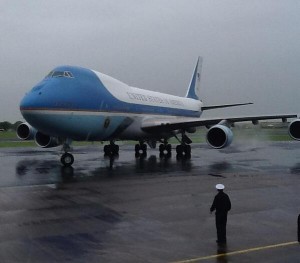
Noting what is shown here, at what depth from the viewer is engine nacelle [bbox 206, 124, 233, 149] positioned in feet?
70.9

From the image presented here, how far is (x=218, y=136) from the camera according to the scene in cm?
2212

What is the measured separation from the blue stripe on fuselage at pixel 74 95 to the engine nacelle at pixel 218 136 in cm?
486

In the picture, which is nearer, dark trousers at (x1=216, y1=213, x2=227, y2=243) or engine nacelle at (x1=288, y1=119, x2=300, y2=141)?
dark trousers at (x1=216, y1=213, x2=227, y2=243)

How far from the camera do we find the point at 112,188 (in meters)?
12.9

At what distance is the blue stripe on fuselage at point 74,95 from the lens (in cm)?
1742

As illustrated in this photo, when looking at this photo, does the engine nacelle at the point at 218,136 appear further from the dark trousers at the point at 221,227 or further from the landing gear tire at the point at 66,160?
the dark trousers at the point at 221,227

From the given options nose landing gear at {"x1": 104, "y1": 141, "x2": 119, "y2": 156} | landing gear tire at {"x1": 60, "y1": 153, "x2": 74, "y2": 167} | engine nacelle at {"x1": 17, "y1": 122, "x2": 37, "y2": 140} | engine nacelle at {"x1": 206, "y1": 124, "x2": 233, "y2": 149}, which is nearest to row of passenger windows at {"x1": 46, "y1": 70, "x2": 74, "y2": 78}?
landing gear tire at {"x1": 60, "y1": 153, "x2": 74, "y2": 167}

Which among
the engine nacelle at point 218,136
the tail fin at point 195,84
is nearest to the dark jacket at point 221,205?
the engine nacelle at point 218,136

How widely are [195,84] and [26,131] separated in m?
18.6

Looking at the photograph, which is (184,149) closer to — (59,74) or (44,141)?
(44,141)

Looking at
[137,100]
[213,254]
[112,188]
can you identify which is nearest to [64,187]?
[112,188]

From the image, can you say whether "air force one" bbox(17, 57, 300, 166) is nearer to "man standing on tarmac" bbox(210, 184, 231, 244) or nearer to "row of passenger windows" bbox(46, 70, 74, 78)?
"row of passenger windows" bbox(46, 70, 74, 78)

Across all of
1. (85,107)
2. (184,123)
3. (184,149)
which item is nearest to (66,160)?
(85,107)

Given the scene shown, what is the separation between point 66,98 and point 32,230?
11041 mm
